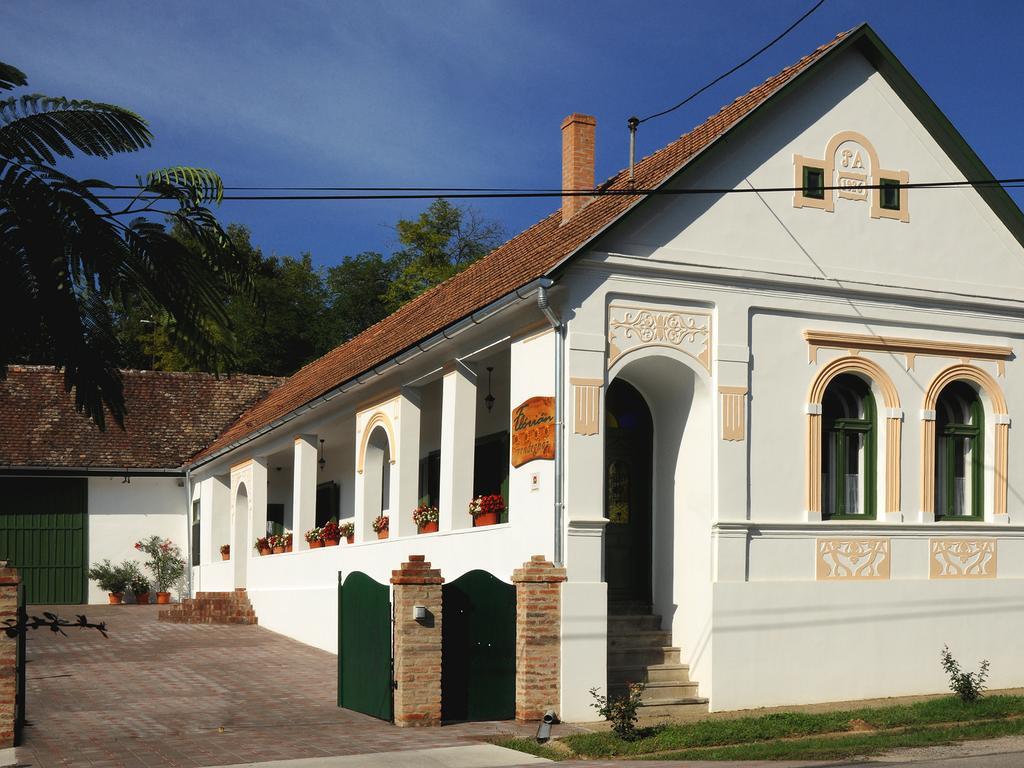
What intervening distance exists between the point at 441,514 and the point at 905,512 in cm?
620

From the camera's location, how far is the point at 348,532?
22.0m

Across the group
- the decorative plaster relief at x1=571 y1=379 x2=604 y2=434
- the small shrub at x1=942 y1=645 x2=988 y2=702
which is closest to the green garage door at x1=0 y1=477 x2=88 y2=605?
the decorative plaster relief at x1=571 y1=379 x2=604 y2=434

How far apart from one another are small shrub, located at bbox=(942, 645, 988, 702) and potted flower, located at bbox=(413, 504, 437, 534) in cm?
714

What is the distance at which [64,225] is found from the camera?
685 cm

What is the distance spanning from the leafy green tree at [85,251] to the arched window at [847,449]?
10471mm

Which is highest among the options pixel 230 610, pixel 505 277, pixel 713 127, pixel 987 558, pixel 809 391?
pixel 713 127

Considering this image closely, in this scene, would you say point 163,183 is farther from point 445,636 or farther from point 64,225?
point 445,636

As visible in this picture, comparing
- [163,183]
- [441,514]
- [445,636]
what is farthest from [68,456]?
[163,183]

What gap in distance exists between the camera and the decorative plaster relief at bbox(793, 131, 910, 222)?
1655cm

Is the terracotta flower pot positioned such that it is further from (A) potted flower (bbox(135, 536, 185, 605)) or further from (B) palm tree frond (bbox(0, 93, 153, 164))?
(A) potted flower (bbox(135, 536, 185, 605))

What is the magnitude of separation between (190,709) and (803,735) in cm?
697

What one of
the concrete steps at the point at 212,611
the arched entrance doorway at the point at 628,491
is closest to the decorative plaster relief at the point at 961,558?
the arched entrance doorway at the point at 628,491

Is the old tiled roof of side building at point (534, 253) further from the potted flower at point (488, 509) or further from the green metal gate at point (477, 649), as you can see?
the green metal gate at point (477, 649)

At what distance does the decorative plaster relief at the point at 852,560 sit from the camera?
15922 millimetres
